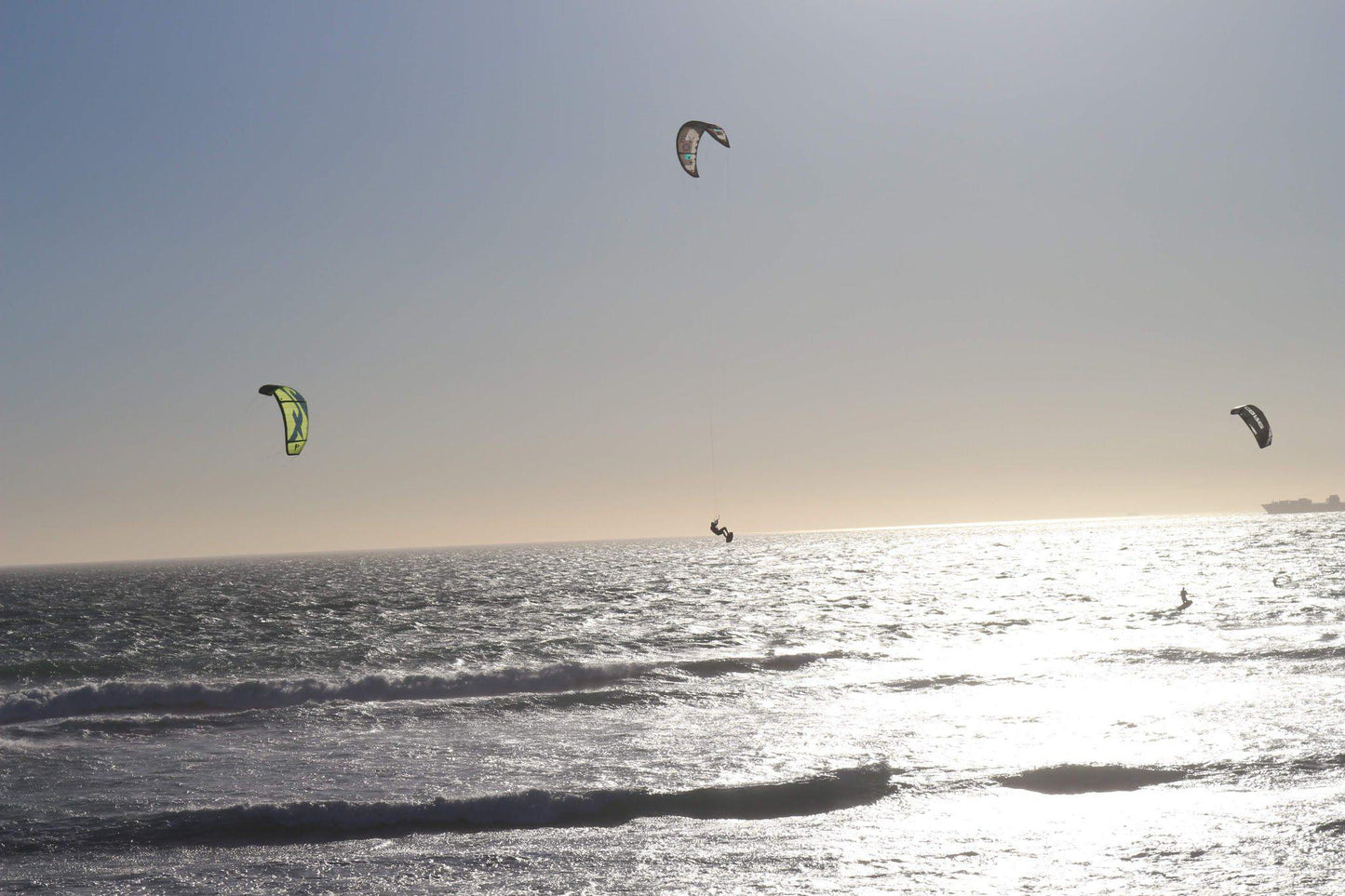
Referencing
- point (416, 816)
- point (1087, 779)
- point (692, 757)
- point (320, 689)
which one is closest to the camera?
point (416, 816)

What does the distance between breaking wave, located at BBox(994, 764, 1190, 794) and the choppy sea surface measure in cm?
5

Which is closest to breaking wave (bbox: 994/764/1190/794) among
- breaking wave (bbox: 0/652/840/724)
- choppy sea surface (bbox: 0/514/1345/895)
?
choppy sea surface (bbox: 0/514/1345/895)

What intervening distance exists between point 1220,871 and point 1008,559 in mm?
76902

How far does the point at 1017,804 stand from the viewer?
419 inches

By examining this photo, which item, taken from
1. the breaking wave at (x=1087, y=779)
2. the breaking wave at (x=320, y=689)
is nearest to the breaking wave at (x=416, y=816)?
the breaking wave at (x=1087, y=779)

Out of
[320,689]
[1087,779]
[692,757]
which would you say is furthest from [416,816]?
[320,689]

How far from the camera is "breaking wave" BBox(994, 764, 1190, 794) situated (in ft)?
37.2

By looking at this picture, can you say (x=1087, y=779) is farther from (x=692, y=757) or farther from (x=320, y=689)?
(x=320, y=689)

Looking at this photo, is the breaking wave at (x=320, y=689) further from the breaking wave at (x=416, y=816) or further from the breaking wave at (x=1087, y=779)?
the breaking wave at (x=1087, y=779)

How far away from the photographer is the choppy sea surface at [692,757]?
8.83 metres

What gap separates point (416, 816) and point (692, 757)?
407 centimetres

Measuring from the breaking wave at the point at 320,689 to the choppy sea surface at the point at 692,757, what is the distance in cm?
11

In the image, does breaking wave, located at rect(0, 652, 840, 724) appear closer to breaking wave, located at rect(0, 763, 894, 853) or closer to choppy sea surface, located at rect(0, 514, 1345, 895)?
choppy sea surface, located at rect(0, 514, 1345, 895)

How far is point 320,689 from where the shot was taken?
70.6ft
